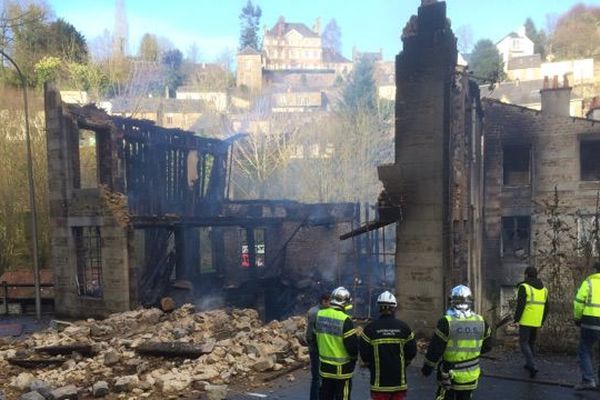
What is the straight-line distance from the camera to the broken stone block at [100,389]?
30.2ft

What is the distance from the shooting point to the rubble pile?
9430 millimetres

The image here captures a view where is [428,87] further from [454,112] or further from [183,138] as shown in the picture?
[183,138]

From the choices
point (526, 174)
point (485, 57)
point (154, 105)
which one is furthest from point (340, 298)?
point (485, 57)

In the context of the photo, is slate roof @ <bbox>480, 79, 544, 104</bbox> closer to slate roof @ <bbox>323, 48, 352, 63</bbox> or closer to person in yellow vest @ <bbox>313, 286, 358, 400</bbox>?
person in yellow vest @ <bbox>313, 286, 358, 400</bbox>

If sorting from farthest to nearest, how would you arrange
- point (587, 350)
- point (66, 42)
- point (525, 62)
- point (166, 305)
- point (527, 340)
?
point (525, 62) → point (66, 42) → point (166, 305) → point (527, 340) → point (587, 350)

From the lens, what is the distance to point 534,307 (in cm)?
Answer: 899

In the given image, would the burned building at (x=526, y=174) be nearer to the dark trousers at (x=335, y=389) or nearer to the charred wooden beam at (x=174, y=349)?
the charred wooden beam at (x=174, y=349)

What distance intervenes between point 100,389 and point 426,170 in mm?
7496

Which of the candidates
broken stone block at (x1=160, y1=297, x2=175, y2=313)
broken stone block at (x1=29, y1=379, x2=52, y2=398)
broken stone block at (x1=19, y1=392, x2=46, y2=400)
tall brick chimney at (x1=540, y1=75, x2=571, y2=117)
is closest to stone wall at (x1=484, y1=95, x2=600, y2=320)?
tall brick chimney at (x1=540, y1=75, x2=571, y2=117)

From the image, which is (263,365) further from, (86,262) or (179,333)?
(86,262)

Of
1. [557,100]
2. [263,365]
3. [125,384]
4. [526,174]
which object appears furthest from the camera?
[557,100]

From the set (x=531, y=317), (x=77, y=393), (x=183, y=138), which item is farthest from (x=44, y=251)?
(x=531, y=317)

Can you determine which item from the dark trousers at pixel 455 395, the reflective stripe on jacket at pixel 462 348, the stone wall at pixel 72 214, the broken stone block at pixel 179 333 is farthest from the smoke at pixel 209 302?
the reflective stripe on jacket at pixel 462 348

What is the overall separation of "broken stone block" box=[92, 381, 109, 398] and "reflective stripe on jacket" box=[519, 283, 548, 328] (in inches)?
271
